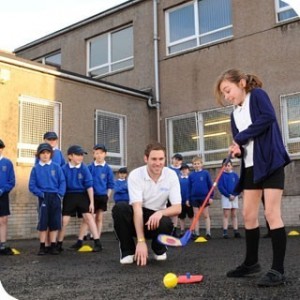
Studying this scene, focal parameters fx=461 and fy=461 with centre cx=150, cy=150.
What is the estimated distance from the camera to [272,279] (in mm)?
3180

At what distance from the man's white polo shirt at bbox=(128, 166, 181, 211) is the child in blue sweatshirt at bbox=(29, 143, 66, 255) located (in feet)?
6.53

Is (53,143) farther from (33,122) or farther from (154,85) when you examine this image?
(154,85)

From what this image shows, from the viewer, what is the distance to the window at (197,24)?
511 inches

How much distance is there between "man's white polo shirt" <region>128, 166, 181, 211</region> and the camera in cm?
471

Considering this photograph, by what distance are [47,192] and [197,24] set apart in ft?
28.8

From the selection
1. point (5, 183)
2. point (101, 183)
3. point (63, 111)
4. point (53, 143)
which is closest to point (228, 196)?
point (101, 183)

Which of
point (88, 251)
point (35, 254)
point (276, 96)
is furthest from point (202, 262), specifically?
point (276, 96)

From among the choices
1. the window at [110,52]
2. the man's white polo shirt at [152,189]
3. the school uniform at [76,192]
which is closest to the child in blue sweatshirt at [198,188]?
the school uniform at [76,192]

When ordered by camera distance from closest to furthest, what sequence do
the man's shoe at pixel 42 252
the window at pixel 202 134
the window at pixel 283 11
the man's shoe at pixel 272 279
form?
the man's shoe at pixel 272 279 < the man's shoe at pixel 42 252 < the window at pixel 283 11 < the window at pixel 202 134

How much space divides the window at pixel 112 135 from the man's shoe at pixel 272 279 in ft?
30.1

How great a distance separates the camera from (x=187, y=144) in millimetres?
13266

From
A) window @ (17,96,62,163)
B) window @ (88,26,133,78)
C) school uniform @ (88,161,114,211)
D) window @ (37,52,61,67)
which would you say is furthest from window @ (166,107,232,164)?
window @ (37,52,61,67)

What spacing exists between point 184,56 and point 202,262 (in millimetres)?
9479

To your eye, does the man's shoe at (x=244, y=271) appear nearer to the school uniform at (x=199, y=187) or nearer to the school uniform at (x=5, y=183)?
the school uniform at (x=5, y=183)
